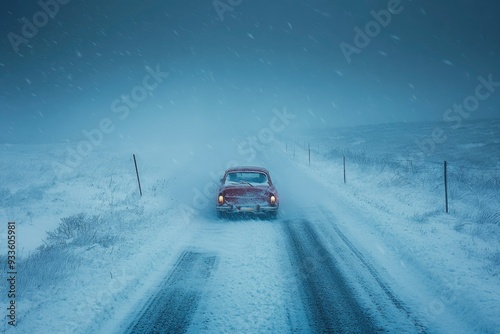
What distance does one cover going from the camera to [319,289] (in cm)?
485

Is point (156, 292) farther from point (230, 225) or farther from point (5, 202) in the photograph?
point (5, 202)

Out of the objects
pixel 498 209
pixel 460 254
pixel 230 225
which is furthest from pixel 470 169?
pixel 230 225

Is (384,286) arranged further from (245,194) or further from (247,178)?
(247,178)

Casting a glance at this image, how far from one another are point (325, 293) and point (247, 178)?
222 inches

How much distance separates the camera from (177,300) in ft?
15.0

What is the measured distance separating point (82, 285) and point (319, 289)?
376cm

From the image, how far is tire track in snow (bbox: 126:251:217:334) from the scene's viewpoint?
155 inches

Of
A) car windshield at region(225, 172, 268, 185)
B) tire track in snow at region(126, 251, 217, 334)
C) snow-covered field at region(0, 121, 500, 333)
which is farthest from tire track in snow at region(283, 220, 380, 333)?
car windshield at region(225, 172, 268, 185)

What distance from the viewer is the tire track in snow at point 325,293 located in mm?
3918

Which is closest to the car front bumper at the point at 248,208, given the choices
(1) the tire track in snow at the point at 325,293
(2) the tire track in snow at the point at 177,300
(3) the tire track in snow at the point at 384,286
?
(1) the tire track in snow at the point at 325,293

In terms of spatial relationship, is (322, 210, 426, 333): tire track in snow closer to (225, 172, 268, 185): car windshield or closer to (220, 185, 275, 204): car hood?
(220, 185, 275, 204): car hood

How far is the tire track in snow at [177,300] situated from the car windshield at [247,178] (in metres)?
3.86

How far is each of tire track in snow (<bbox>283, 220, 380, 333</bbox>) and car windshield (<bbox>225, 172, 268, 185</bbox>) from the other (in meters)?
3.00

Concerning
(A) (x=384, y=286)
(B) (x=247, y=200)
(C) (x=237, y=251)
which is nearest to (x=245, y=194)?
(B) (x=247, y=200)
